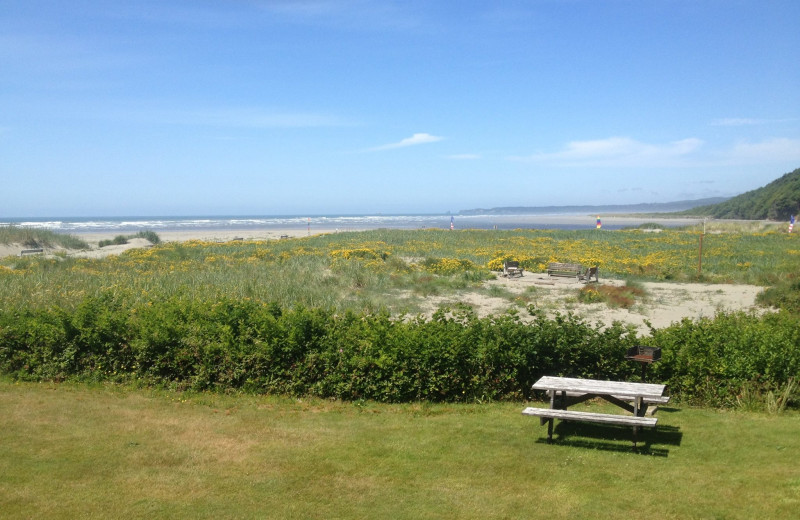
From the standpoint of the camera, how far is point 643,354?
8094 millimetres

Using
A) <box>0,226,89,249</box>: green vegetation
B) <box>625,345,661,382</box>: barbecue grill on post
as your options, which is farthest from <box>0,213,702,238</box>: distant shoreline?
<box>625,345,661,382</box>: barbecue grill on post

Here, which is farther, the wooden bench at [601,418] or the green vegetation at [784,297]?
the green vegetation at [784,297]

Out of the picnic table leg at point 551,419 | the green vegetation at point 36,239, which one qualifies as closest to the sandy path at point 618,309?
the picnic table leg at point 551,419

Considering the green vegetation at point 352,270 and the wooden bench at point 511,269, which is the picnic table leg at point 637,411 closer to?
the green vegetation at point 352,270

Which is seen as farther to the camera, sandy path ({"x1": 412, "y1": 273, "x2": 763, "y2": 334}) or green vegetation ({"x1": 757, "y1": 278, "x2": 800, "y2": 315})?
sandy path ({"x1": 412, "y1": 273, "x2": 763, "y2": 334})

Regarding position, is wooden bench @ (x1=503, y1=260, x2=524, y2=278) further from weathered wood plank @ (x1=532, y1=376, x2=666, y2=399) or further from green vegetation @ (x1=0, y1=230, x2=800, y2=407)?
weathered wood plank @ (x1=532, y1=376, x2=666, y2=399)

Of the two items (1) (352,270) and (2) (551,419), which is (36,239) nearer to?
(1) (352,270)

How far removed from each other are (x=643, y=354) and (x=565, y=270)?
17.5 meters

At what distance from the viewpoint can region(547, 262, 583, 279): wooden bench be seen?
24.6 metres

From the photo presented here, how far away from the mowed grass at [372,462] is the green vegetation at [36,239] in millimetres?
43006

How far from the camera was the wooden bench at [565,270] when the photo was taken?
24641mm

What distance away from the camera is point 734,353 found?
8125 millimetres

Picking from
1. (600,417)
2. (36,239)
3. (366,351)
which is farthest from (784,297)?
(36,239)

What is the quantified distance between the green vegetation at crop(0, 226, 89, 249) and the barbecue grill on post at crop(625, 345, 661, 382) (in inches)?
1833
